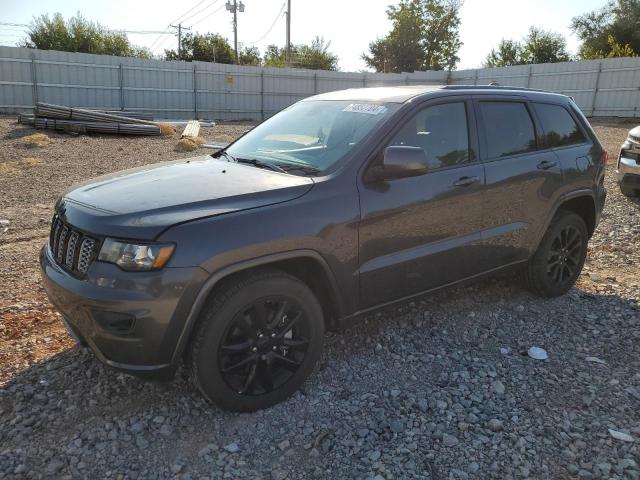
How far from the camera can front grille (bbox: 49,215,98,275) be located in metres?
2.69

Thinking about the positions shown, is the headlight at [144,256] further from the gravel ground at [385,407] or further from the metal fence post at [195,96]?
the metal fence post at [195,96]

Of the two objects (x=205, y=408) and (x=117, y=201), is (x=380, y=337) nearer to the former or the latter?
(x=205, y=408)

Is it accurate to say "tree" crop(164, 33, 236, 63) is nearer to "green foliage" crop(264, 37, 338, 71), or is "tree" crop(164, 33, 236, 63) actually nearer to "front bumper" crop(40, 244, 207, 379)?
"green foliage" crop(264, 37, 338, 71)

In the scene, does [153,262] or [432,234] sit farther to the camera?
[432,234]

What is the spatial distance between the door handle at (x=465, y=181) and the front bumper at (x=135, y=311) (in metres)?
1.93

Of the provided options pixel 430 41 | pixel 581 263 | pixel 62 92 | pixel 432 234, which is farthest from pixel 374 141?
pixel 430 41

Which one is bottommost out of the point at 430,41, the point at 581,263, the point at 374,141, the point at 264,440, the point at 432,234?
the point at 264,440

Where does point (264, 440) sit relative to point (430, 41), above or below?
below

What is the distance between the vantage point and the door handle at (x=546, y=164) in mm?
4238

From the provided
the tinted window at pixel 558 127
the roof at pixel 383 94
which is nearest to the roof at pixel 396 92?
the roof at pixel 383 94

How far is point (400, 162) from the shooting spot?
3119 millimetres

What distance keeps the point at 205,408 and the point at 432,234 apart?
1.81 meters

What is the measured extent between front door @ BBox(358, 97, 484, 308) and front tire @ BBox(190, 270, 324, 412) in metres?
0.47

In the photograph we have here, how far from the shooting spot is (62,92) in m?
21.0
